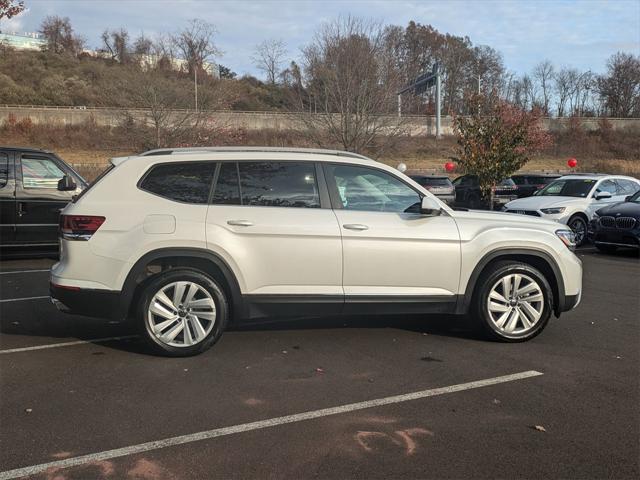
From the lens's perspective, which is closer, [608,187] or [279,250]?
[279,250]

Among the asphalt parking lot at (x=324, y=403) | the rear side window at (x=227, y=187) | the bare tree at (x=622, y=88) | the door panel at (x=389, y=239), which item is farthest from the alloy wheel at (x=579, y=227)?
the bare tree at (x=622, y=88)

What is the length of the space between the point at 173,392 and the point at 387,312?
2.02 metres

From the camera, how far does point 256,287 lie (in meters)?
5.07

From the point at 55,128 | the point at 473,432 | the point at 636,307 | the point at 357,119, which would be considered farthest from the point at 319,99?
the point at 55,128

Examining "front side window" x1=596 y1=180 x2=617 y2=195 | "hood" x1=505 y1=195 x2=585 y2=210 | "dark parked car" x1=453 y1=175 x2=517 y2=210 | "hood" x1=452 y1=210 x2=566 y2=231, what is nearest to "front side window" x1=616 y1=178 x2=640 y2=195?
"front side window" x1=596 y1=180 x2=617 y2=195

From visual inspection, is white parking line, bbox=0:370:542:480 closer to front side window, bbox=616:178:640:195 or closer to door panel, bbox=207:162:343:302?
door panel, bbox=207:162:343:302

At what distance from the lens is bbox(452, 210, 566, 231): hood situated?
18.0 ft

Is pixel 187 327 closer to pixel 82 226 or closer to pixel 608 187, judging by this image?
pixel 82 226

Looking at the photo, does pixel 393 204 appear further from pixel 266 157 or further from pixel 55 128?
pixel 55 128

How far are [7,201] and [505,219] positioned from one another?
7.73m

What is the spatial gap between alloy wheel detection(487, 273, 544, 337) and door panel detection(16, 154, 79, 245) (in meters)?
7.15

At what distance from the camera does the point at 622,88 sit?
280 feet

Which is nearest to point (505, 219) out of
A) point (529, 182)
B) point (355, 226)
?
point (355, 226)

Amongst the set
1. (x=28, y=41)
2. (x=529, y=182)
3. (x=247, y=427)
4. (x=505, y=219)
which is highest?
(x=28, y=41)
